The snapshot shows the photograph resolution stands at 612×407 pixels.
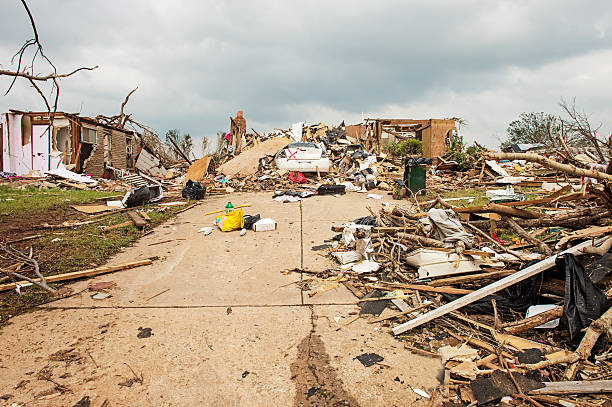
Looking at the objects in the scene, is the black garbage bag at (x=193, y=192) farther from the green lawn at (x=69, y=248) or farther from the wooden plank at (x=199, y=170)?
the wooden plank at (x=199, y=170)

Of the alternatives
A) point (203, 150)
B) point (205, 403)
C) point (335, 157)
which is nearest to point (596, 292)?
point (205, 403)

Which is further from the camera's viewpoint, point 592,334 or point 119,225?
point 119,225

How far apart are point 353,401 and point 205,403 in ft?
3.19

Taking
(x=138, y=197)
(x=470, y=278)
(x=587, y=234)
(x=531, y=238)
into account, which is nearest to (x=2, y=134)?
Result: (x=138, y=197)

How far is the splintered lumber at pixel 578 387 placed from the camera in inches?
85.3

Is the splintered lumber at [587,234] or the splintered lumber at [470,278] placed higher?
the splintered lumber at [587,234]

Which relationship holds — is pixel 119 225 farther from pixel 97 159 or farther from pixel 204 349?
pixel 97 159

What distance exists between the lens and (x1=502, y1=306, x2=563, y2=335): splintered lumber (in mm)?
2913

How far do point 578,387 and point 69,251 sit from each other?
6.42 m

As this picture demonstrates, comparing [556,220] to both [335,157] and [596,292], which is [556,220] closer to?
[596,292]

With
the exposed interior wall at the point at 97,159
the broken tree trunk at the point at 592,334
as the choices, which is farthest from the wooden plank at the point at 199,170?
the broken tree trunk at the point at 592,334

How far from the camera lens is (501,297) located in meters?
3.36

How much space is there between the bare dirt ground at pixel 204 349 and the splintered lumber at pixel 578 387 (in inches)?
27.0

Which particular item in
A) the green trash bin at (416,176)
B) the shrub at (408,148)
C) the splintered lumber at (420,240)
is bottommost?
the splintered lumber at (420,240)
